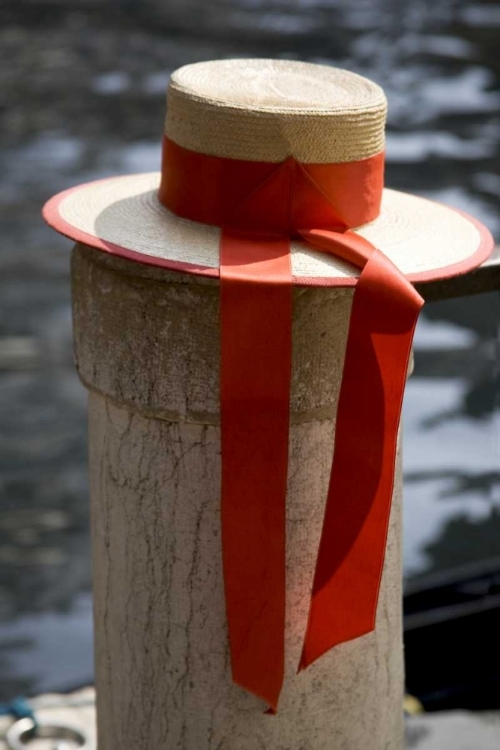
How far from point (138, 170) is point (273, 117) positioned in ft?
11.6

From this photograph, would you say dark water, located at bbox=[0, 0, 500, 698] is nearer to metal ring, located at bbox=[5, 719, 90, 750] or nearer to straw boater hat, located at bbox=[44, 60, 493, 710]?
metal ring, located at bbox=[5, 719, 90, 750]

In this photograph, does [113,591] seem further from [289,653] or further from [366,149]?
[366,149]

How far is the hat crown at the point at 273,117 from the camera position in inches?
42.3

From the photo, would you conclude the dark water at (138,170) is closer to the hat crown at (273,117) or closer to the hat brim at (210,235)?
the hat brim at (210,235)

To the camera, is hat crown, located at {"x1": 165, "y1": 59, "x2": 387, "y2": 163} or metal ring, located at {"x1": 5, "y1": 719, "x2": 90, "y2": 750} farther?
metal ring, located at {"x1": 5, "y1": 719, "x2": 90, "y2": 750}

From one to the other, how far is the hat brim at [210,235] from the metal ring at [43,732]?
87 centimetres

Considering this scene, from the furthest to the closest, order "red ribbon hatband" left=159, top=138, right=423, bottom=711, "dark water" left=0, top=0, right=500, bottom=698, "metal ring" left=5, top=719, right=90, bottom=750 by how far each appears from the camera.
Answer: "dark water" left=0, top=0, right=500, bottom=698, "metal ring" left=5, top=719, right=90, bottom=750, "red ribbon hatband" left=159, top=138, right=423, bottom=711

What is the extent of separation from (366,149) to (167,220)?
0.66 feet

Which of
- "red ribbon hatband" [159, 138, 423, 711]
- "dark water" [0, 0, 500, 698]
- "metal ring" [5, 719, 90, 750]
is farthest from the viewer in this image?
"dark water" [0, 0, 500, 698]

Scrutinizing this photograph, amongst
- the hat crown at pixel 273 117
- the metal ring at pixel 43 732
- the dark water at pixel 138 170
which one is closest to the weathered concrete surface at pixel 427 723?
the metal ring at pixel 43 732

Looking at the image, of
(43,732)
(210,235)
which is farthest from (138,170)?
(210,235)

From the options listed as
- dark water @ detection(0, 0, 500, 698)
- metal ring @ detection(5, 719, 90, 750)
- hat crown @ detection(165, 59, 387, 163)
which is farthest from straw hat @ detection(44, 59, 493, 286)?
dark water @ detection(0, 0, 500, 698)

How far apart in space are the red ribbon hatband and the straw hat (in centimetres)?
1

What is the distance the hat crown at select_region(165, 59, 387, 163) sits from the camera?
3.52 feet
